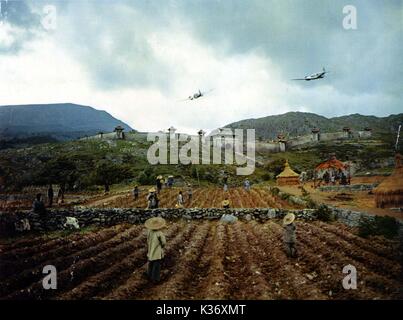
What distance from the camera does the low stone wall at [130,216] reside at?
13.8 m

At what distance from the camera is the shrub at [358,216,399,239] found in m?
11.5

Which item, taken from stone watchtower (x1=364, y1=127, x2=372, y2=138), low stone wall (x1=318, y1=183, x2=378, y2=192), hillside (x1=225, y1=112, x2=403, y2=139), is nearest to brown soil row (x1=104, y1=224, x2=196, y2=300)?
low stone wall (x1=318, y1=183, x2=378, y2=192)

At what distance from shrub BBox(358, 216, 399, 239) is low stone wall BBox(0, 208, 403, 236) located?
0.41 m

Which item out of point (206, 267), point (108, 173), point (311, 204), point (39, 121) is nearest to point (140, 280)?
point (206, 267)

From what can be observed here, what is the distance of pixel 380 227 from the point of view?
11875 millimetres

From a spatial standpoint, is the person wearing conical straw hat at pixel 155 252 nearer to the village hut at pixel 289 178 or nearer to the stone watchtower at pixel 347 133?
the village hut at pixel 289 178

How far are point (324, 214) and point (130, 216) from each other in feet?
33.2

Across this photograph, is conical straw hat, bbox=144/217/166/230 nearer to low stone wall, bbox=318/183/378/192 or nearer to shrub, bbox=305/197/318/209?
shrub, bbox=305/197/318/209

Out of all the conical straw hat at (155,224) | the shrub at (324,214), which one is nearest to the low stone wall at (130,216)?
the shrub at (324,214)

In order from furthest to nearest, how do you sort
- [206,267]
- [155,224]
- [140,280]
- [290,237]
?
[290,237] → [206,267] → [155,224] → [140,280]

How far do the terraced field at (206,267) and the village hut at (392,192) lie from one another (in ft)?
13.7

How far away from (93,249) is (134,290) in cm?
356

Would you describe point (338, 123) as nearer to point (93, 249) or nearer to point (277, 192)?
point (277, 192)

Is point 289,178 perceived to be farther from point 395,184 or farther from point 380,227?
point 380,227
